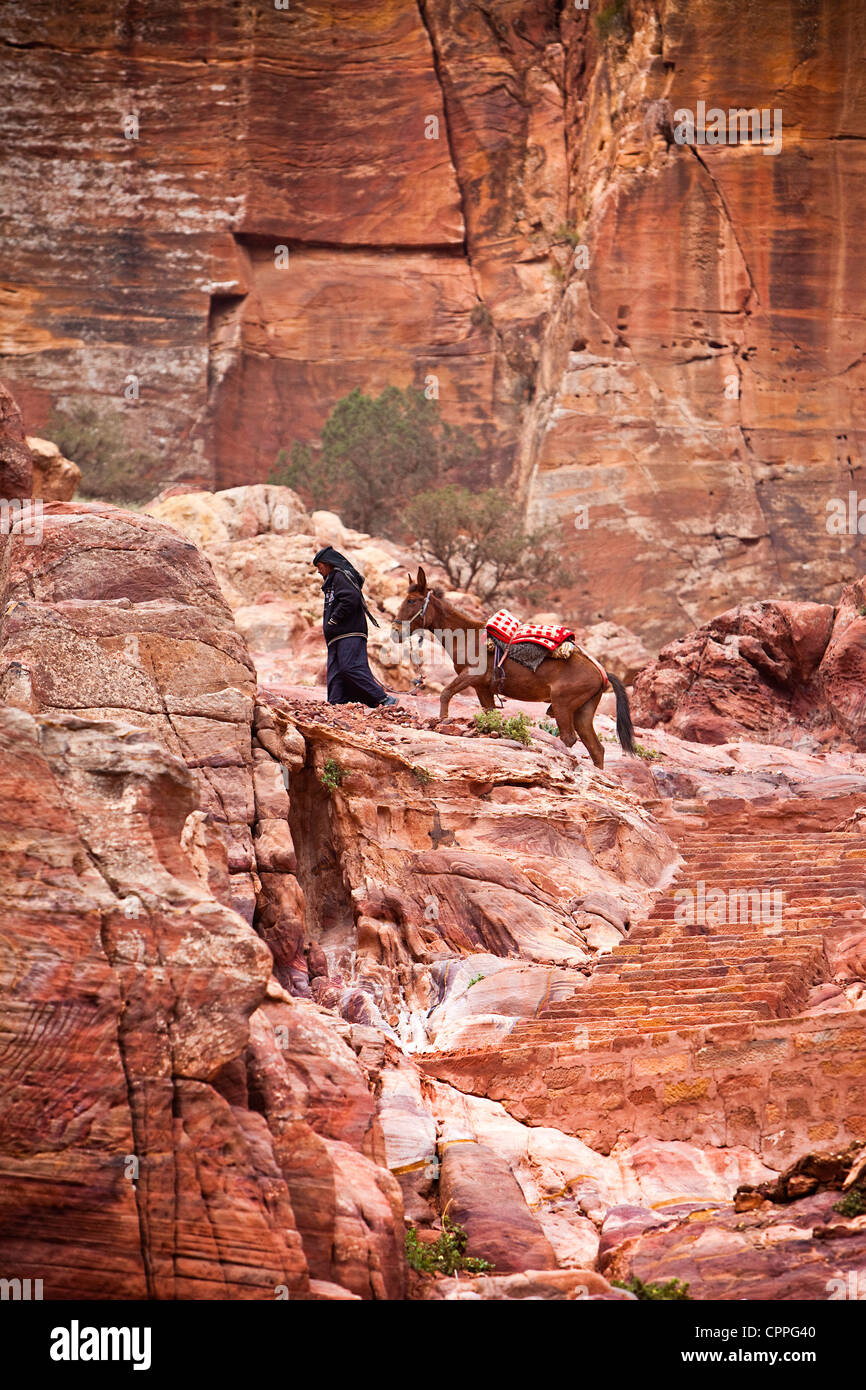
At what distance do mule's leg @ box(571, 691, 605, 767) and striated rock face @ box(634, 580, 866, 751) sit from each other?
6611 mm

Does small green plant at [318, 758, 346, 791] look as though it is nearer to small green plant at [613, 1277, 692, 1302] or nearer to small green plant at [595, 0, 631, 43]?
small green plant at [613, 1277, 692, 1302]

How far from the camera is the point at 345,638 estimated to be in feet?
56.1

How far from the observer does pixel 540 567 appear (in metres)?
34.7

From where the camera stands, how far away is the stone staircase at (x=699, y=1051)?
10.6m

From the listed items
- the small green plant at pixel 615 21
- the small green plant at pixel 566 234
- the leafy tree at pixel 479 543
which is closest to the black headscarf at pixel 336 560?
the leafy tree at pixel 479 543

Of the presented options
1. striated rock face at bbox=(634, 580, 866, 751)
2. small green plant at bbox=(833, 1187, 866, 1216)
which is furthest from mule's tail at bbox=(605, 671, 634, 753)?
small green plant at bbox=(833, 1187, 866, 1216)

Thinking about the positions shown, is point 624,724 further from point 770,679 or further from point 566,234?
point 566,234

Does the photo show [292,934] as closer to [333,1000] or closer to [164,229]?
[333,1000]

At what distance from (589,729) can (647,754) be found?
1.93 meters

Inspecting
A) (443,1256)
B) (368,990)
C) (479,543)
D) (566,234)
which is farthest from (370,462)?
(443,1256)

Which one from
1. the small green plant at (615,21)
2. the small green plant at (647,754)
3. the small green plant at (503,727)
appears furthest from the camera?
the small green plant at (615,21)

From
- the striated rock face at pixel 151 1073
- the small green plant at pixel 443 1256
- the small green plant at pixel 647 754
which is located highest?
the small green plant at pixel 647 754

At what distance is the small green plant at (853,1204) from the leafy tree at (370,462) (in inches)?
1115

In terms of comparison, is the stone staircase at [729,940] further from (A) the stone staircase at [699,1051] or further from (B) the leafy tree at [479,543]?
(B) the leafy tree at [479,543]
